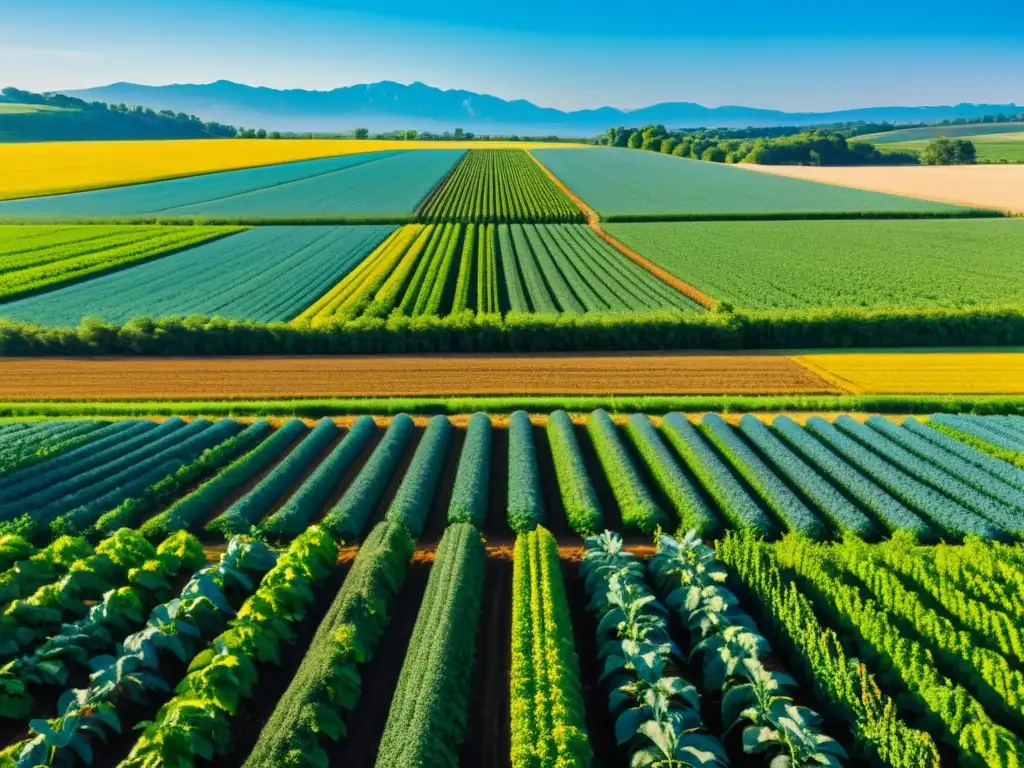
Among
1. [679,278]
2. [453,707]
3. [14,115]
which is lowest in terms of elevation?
[453,707]

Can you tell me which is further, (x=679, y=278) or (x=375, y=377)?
(x=679, y=278)

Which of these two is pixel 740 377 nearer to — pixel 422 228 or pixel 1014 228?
pixel 422 228

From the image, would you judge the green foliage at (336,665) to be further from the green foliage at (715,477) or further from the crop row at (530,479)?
the green foliage at (715,477)

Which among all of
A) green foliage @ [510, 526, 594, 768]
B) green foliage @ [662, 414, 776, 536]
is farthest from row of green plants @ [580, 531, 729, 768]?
green foliage @ [662, 414, 776, 536]

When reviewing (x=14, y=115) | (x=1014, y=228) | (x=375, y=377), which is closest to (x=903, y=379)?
(x=375, y=377)

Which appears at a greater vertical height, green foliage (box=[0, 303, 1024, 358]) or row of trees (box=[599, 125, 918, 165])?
row of trees (box=[599, 125, 918, 165])

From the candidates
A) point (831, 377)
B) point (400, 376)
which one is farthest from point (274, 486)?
point (831, 377)

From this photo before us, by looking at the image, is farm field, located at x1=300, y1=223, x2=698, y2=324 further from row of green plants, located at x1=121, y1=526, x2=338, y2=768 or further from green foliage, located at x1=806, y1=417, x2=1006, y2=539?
row of green plants, located at x1=121, y1=526, x2=338, y2=768
